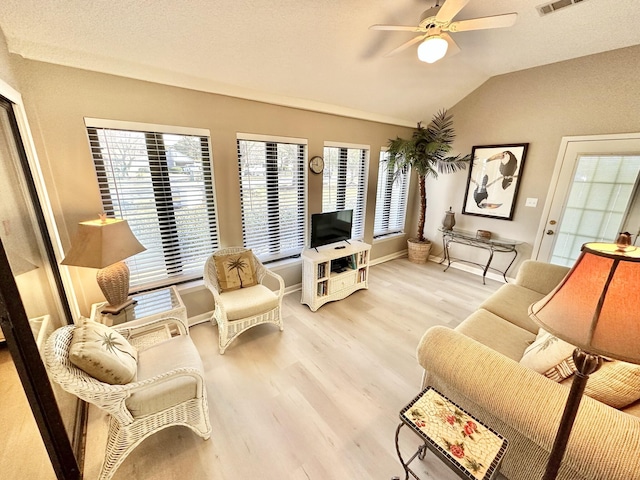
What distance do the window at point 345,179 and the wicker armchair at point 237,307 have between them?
152cm

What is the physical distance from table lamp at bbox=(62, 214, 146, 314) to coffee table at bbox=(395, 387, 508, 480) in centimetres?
201

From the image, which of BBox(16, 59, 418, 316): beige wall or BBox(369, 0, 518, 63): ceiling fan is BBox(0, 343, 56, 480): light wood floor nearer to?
BBox(16, 59, 418, 316): beige wall

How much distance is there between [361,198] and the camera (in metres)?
3.95

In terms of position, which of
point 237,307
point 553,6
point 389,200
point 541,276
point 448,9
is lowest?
point 237,307

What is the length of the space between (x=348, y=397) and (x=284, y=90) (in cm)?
298

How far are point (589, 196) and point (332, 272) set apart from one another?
3308mm

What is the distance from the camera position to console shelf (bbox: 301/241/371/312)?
2.94 meters

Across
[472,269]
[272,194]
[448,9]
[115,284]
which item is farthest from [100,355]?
[472,269]

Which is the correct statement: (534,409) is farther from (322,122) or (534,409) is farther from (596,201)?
(596,201)

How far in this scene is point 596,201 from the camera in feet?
9.73

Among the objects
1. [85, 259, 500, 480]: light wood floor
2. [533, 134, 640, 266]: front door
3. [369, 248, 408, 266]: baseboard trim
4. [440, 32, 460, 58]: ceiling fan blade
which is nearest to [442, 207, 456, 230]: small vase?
[369, 248, 408, 266]: baseboard trim

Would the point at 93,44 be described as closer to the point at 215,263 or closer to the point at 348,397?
the point at 215,263

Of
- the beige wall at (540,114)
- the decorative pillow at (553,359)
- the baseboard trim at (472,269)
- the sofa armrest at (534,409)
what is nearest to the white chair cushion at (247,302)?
the sofa armrest at (534,409)

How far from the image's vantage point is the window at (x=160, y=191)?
79.0 inches
